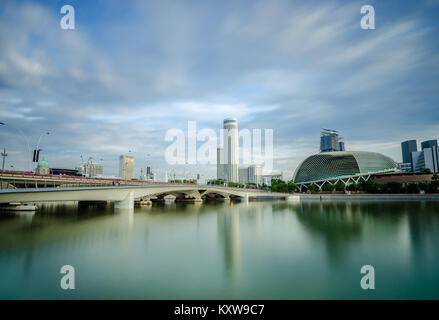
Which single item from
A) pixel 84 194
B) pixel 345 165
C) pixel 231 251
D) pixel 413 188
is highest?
pixel 345 165

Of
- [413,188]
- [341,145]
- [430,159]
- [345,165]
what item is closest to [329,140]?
[341,145]

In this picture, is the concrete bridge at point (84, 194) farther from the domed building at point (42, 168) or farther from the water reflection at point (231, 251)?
the domed building at point (42, 168)

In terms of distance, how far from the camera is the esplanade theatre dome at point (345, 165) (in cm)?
11138

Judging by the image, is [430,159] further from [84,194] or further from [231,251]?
[84,194]

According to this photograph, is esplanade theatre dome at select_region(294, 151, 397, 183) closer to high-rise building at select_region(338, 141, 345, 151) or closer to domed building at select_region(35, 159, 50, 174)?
high-rise building at select_region(338, 141, 345, 151)

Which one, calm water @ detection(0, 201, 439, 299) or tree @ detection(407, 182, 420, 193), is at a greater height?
tree @ detection(407, 182, 420, 193)

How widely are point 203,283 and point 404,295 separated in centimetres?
729

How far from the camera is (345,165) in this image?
11338cm

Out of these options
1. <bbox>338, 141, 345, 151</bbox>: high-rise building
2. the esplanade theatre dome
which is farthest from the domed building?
<bbox>338, 141, 345, 151</bbox>: high-rise building

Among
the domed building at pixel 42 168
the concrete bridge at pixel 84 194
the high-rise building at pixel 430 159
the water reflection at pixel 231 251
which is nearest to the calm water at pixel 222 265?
the water reflection at pixel 231 251

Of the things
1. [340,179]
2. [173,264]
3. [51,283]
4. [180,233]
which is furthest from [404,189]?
[51,283]

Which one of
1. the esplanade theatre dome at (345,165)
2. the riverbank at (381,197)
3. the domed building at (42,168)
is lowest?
the riverbank at (381,197)

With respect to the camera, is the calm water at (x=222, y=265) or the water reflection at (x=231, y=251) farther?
the water reflection at (x=231, y=251)

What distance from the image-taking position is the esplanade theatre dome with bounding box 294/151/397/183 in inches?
A: 4385
